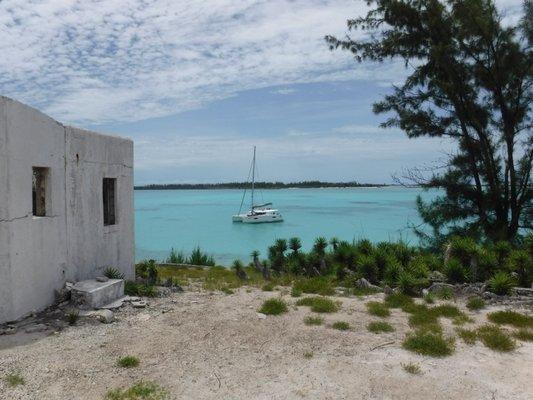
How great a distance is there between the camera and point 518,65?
667 inches

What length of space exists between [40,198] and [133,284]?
3.23 meters

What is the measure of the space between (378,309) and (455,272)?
3508mm

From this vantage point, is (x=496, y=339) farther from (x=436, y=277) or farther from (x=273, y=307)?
(x=436, y=277)

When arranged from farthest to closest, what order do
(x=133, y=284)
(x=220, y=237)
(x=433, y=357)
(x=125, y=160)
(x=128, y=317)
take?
(x=220, y=237)
(x=125, y=160)
(x=133, y=284)
(x=128, y=317)
(x=433, y=357)

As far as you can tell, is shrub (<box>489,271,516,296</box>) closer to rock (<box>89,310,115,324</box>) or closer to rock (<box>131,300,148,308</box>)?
rock (<box>131,300,148,308</box>)

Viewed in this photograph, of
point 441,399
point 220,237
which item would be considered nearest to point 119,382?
point 441,399

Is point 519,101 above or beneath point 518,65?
beneath

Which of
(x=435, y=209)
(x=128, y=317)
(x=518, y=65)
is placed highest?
(x=518, y=65)

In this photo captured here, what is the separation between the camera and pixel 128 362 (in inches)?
270

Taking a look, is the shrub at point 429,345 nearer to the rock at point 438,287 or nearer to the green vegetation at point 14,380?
the rock at point 438,287

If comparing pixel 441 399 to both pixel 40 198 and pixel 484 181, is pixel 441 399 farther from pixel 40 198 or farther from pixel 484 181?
pixel 484 181

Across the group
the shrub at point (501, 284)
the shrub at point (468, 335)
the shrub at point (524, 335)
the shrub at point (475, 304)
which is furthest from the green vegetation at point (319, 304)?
the shrub at point (501, 284)

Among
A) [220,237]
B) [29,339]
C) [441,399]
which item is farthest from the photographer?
[220,237]

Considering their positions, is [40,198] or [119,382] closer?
[119,382]
